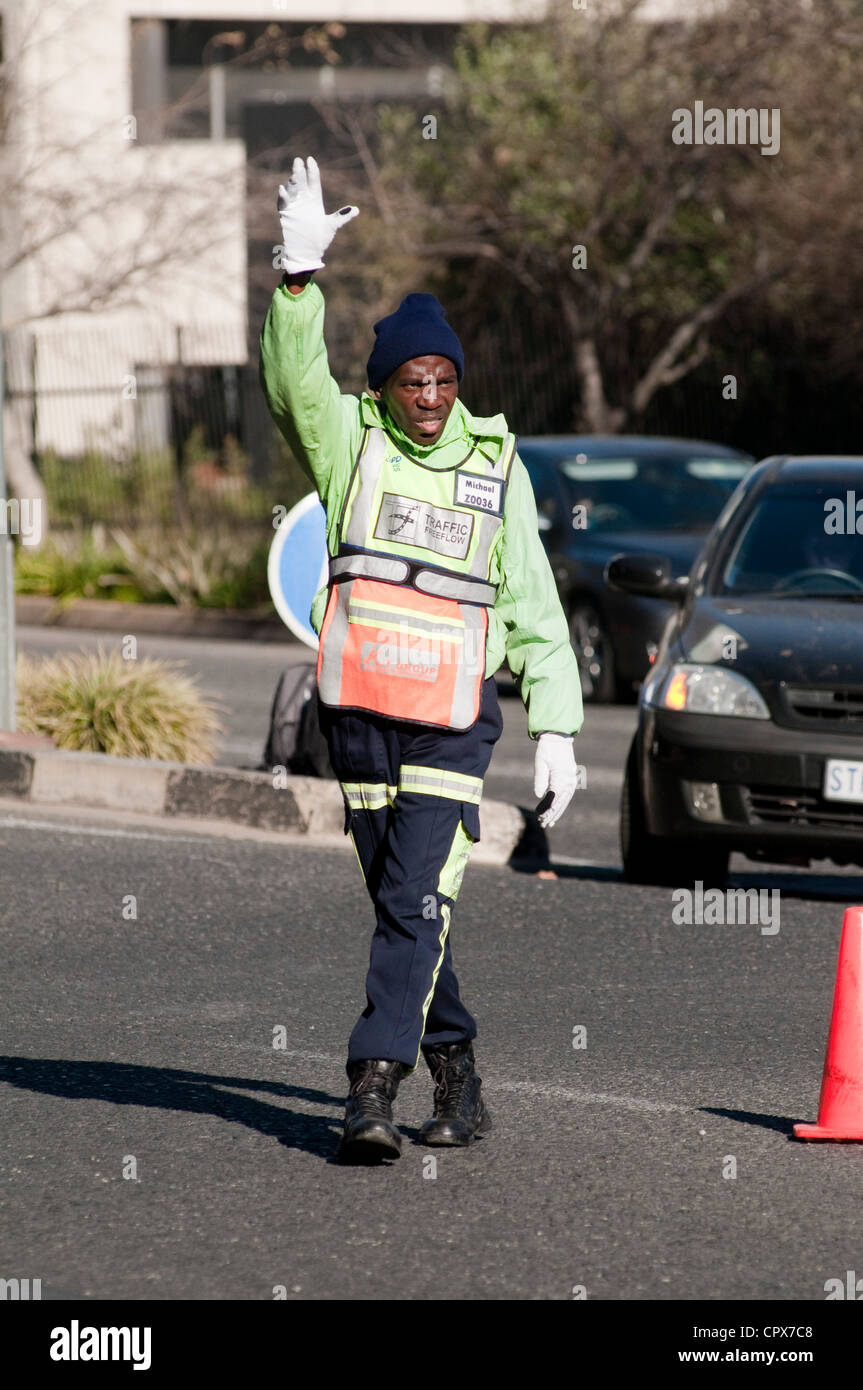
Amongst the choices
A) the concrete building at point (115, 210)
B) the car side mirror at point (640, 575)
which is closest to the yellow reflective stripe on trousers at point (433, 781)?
the car side mirror at point (640, 575)

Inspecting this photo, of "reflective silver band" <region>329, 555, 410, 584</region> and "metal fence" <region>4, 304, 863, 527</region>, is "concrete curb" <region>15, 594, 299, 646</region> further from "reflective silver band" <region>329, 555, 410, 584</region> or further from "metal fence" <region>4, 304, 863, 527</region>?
"reflective silver band" <region>329, 555, 410, 584</region>

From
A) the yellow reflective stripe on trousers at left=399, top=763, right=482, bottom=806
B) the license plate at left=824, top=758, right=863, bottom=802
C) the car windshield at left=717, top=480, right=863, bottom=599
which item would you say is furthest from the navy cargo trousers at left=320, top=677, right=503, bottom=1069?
the car windshield at left=717, top=480, right=863, bottom=599

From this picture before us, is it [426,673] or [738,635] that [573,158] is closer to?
[738,635]

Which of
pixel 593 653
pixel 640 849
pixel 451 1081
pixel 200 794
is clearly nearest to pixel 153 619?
pixel 593 653

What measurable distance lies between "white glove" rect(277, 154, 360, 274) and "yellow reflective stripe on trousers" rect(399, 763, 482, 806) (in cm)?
108

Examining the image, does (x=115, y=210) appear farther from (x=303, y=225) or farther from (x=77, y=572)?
(x=303, y=225)

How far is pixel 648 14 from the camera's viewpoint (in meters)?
29.3

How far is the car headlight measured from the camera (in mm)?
7785

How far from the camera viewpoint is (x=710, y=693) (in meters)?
7.89

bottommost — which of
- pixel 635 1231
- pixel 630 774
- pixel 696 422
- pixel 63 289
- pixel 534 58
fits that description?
pixel 635 1231

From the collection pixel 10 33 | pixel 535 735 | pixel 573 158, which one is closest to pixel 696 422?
pixel 573 158

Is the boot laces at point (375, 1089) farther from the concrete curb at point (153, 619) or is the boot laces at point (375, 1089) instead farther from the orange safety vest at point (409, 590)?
the concrete curb at point (153, 619)

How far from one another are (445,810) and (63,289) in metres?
21.0

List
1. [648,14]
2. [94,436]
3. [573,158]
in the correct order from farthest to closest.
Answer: [648,14] → [94,436] → [573,158]
